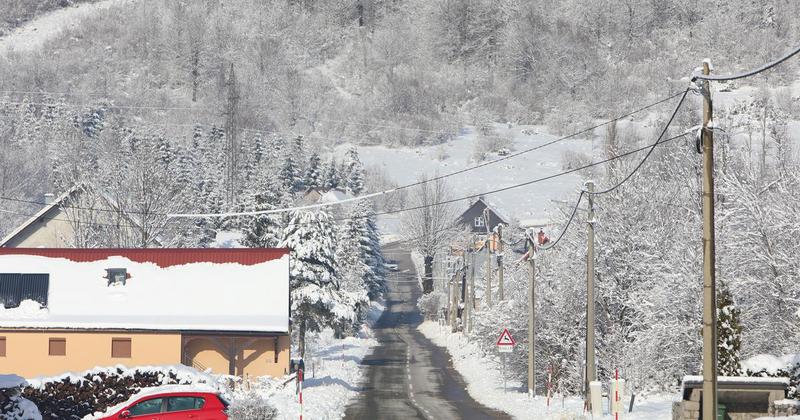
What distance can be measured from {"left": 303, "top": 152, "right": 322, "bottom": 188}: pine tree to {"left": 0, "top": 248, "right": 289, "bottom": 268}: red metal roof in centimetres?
12620

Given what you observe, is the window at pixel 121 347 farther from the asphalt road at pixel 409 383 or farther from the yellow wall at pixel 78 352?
the asphalt road at pixel 409 383

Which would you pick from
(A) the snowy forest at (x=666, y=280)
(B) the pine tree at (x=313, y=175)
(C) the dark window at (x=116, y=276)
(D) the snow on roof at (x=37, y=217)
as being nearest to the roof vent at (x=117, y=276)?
(C) the dark window at (x=116, y=276)

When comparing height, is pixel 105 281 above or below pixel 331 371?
above

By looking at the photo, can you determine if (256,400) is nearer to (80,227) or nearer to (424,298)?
(80,227)

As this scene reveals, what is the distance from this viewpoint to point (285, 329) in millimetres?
46719

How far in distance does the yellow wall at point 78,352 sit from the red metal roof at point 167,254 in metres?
4.05

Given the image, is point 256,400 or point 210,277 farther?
point 210,277

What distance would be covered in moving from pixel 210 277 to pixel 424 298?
72031mm

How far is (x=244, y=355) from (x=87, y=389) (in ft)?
48.5

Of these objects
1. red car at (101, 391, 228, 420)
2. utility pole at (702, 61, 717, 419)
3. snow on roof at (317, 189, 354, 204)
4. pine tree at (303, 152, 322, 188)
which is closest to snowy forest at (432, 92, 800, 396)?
utility pole at (702, 61, 717, 419)

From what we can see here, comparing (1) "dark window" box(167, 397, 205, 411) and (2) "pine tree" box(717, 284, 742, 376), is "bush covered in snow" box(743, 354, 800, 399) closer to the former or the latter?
(2) "pine tree" box(717, 284, 742, 376)

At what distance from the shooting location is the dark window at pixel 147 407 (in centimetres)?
2927

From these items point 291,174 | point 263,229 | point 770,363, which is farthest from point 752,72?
point 291,174

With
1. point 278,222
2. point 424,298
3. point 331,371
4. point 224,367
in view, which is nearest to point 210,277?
point 224,367
